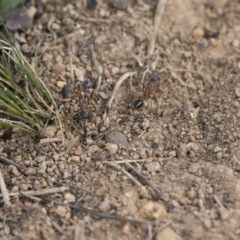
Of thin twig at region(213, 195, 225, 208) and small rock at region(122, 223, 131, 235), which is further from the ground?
thin twig at region(213, 195, 225, 208)

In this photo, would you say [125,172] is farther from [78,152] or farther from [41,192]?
[41,192]

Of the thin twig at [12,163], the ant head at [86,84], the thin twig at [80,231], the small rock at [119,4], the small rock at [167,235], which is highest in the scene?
the small rock at [119,4]

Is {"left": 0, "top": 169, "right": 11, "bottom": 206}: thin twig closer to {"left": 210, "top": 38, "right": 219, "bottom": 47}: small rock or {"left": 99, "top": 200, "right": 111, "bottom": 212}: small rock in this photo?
{"left": 99, "top": 200, "right": 111, "bottom": 212}: small rock

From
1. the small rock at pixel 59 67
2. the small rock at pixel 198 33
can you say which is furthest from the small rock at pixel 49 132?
the small rock at pixel 198 33

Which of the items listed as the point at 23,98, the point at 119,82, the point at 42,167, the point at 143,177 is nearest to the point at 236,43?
the point at 119,82

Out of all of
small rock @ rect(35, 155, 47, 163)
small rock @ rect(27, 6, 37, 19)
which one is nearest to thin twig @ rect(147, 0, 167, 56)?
small rock @ rect(27, 6, 37, 19)

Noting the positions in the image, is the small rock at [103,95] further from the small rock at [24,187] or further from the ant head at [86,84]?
the small rock at [24,187]
